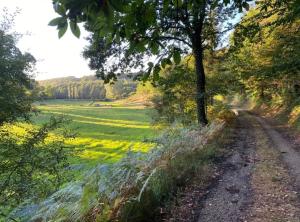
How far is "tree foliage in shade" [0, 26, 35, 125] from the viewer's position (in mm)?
10578

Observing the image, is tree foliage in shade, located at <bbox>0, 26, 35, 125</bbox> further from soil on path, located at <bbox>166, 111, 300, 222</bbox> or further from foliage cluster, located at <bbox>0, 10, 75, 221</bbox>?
soil on path, located at <bbox>166, 111, 300, 222</bbox>

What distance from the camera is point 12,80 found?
11.1m

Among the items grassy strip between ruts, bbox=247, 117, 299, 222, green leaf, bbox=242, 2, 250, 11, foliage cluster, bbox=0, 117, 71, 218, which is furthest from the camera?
foliage cluster, bbox=0, 117, 71, 218

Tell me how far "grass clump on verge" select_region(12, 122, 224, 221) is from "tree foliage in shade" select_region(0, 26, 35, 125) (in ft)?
16.6

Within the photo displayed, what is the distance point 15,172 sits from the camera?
920 cm

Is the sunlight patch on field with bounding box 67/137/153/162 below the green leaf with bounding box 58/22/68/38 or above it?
below

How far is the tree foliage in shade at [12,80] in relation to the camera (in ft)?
34.7

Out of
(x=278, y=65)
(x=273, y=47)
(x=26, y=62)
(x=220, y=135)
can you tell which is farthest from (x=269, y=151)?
(x=273, y=47)

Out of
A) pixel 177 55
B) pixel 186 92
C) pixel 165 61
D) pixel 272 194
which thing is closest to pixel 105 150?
pixel 186 92

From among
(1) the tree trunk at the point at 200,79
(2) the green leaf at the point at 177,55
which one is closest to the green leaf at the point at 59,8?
(2) the green leaf at the point at 177,55

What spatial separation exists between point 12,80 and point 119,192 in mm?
7019

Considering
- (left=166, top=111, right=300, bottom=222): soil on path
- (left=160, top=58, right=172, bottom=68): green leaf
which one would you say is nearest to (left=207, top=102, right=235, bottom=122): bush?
(left=166, top=111, right=300, bottom=222): soil on path

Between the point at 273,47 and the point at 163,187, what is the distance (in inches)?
943

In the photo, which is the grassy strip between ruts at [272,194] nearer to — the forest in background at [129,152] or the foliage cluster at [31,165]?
the forest in background at [129,152]
